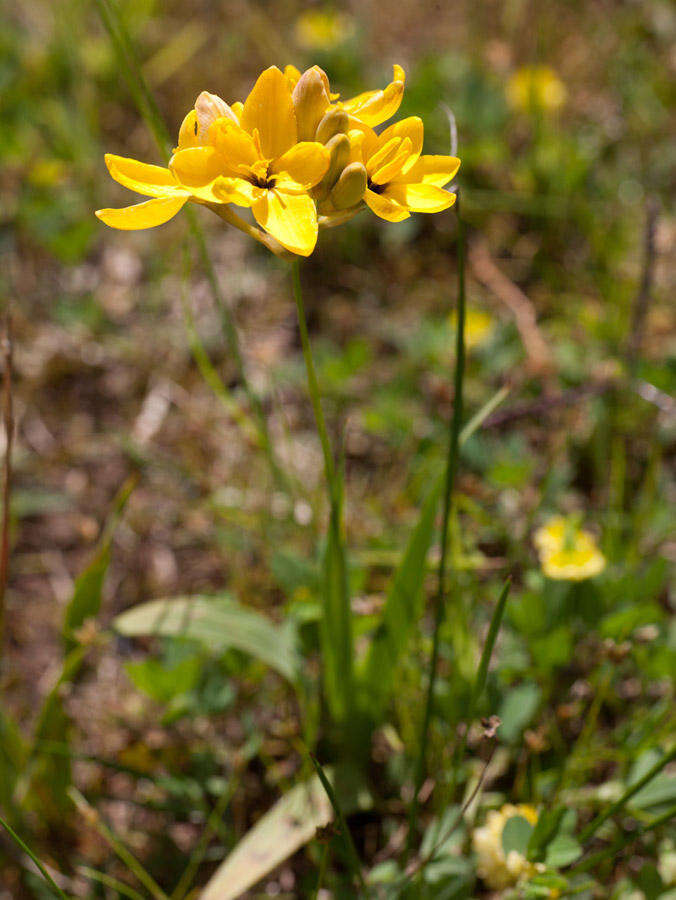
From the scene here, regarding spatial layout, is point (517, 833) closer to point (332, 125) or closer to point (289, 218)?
point (289, 218)

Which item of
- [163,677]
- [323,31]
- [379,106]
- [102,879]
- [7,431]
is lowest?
[102,879]

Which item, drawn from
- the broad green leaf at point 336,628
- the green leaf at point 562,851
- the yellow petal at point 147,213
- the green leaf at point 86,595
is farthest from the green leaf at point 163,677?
the yellow petal at point 147,213

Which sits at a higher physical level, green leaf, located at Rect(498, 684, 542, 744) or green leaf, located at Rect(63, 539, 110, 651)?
green leaf, located at Rect(63, 539, 110, 651)

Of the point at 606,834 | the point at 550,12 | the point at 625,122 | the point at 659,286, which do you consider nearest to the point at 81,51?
the point at 550,12

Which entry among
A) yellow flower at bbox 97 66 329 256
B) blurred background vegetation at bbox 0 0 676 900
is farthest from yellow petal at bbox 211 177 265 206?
blurred background vegetation at bbox 0 0 676 900

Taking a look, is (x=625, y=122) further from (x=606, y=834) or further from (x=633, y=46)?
(x=606, y=834)

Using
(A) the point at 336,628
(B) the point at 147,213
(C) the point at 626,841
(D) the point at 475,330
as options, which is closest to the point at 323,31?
(D) the point at 475,330

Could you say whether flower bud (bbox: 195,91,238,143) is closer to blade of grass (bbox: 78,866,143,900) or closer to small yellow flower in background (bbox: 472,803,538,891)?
small yellow flower in background (bbox: 472,803,538,891)
